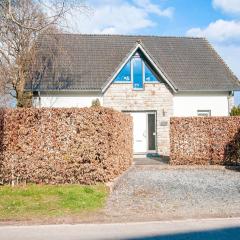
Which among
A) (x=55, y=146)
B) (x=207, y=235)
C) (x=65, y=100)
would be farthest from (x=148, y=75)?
(x=207, y=235)

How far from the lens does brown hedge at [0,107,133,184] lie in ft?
44.4

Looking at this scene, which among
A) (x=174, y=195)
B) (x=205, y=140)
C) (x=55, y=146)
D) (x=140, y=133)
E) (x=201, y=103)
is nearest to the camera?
(x=174, y=195)

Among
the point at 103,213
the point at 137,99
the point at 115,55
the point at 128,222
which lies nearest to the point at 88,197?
the point at 103,213

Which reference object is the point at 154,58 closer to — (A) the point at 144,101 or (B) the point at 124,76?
(B) the point at 124,76

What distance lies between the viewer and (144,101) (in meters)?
26.4

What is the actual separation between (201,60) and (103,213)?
72.4 feet

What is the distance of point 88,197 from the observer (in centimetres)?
1175

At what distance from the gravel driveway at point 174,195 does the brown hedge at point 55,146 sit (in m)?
1.22

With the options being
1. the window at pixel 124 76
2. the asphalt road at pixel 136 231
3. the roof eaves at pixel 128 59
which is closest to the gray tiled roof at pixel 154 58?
the roof eaves at pixel 128 59

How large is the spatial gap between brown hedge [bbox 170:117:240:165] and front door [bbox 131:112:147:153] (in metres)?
6.15

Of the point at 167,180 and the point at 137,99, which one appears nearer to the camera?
the point at 167,180

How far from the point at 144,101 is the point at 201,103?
→ 3976 millimetres

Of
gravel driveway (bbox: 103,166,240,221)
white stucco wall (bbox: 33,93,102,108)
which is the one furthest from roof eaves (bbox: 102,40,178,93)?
gravel driveway (bbox: 103,166,240,221)

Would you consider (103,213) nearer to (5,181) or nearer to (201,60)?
(5,181)
